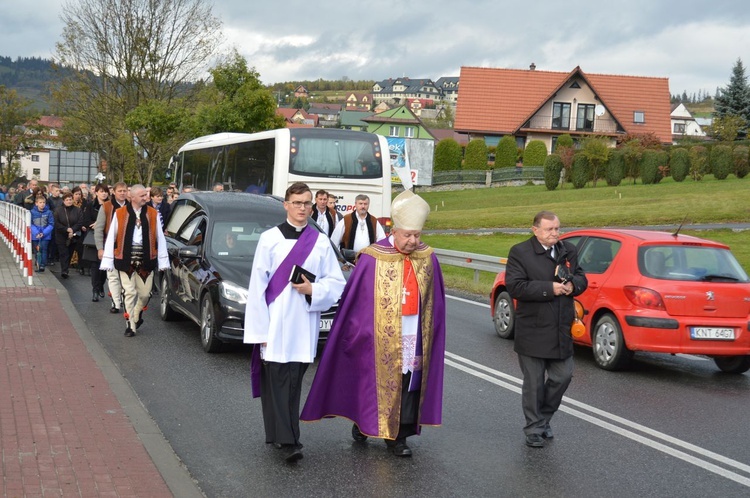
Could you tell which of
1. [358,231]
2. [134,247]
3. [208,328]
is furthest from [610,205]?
[208,328]

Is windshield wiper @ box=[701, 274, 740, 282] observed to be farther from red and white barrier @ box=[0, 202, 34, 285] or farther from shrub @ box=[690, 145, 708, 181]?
shrub @ box=[690, 145, 708, 181]

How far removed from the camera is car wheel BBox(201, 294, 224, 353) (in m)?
10.8

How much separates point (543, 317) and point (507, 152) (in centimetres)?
5950

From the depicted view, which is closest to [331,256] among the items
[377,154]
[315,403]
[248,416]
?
[315,403]

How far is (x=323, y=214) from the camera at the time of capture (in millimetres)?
16047

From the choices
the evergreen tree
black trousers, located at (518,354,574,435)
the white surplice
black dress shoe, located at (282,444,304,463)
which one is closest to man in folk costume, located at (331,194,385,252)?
black trousers, located at (518,354,574,435)

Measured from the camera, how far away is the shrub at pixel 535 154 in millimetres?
64800

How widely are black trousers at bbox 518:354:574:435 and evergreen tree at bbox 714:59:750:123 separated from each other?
2571 inches

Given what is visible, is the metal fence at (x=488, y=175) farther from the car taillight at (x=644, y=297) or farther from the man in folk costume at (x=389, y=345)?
the man in folk costume at (x=389, y=345)

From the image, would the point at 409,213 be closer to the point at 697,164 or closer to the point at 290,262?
the point at 290,262

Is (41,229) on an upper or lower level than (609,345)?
upper

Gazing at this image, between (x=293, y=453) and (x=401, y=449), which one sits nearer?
(x=293, y=453)

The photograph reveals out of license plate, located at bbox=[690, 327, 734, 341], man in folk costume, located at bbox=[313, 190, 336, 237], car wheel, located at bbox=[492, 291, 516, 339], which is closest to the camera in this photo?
license plate, located at bbox=[690, 327, 734, 341]

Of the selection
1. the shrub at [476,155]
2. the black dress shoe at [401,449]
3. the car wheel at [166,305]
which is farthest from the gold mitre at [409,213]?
the shrub at [476,155]
